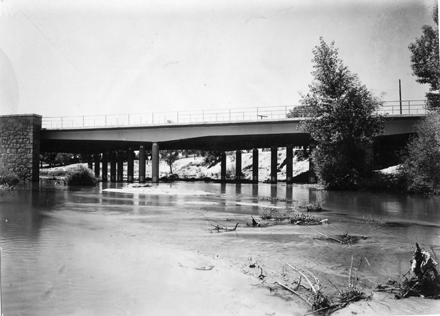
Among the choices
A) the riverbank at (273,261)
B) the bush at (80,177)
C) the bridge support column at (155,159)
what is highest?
the bridge support column at (155,159)

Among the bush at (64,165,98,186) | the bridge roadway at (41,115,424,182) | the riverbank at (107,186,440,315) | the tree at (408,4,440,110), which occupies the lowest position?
the riverbank at (107,186,440,315)

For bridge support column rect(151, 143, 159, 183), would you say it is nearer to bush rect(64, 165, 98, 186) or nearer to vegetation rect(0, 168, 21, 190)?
bush rect(64, 165, 98, 186)

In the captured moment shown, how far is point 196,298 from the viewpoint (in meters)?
6.52

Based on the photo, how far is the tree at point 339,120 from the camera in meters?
34.5

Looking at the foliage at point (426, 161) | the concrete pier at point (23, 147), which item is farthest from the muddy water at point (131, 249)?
the concrete pier at point (23, 147)

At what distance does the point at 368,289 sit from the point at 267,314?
2.38 meters

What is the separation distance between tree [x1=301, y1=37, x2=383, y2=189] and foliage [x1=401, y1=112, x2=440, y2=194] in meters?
6.09

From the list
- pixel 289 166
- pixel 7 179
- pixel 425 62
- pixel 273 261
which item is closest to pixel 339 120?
pixel 425 62

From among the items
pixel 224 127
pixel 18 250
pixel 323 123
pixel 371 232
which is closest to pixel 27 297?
pixel 18 250

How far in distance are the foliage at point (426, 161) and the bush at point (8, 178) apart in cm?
3286

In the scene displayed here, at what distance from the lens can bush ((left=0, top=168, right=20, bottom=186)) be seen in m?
27.8

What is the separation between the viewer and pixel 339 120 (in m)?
35.0

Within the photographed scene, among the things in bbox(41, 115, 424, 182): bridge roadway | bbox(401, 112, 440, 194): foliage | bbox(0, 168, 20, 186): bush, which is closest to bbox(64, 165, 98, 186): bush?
bbox(41, 115, 424, 182): bridge roadway

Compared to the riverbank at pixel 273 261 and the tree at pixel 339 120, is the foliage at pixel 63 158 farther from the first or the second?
the riverbank at pixel 273 261
